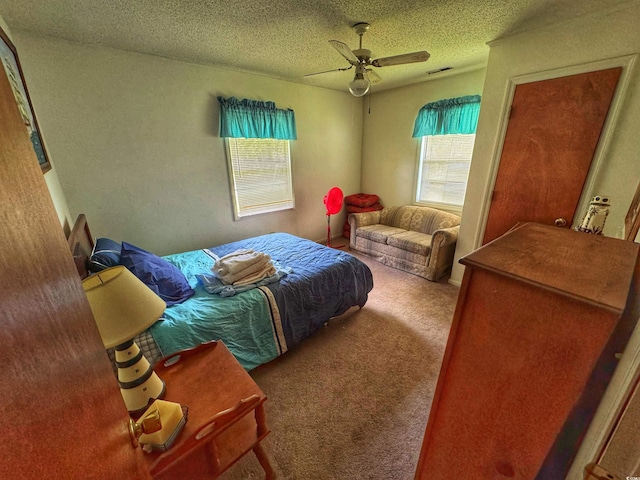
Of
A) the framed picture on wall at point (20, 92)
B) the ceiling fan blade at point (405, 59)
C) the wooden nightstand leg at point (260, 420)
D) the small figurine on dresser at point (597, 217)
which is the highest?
the ceiling fan blade at point (405, 59)

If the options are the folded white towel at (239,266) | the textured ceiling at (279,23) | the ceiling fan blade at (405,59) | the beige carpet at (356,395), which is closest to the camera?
the beige carpet at (356,395)

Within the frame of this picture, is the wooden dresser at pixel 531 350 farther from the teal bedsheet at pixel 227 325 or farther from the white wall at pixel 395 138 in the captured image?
the white wall at pixel 395 138

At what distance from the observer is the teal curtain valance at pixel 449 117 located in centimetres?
301

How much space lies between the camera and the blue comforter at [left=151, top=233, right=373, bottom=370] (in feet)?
5.11

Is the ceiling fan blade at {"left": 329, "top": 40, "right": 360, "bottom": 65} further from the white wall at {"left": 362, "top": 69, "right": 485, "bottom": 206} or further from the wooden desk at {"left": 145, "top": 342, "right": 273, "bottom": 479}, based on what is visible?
the wooden desk at {"left": 145, "top": 342, "right": 273, "bottom": 479}

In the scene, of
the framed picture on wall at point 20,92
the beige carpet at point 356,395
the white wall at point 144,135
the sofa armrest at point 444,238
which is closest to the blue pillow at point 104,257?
the framed picture on wall at point 20,92

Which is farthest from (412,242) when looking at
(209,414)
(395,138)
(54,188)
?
(54,188)

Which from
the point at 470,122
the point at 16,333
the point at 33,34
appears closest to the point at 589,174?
the point at 470,122

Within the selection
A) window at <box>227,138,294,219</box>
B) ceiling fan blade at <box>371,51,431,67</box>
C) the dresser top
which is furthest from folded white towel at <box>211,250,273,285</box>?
ceiling fan blade at <box>371,51,431,67</box>

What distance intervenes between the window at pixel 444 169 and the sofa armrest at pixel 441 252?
2.25ft

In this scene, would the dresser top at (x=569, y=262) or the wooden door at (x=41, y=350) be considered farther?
the dresser top at (x=569, y=262)

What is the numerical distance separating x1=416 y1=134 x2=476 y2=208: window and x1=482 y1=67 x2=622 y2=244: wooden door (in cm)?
107

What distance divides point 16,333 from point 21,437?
0.37 ft

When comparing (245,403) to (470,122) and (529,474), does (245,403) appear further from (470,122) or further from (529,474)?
(470,122)
